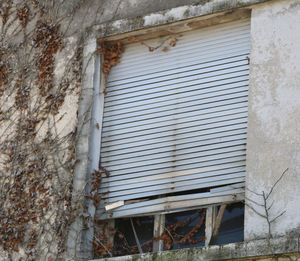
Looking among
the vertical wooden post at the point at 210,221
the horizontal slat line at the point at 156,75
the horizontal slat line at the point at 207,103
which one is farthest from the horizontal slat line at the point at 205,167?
the horizontal slat line at the point at 156,75

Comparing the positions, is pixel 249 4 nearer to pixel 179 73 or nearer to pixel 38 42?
pixel 179 73

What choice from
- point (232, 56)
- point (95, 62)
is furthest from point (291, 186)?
point (95, 62)

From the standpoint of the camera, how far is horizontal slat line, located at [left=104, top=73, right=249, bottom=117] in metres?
6.77

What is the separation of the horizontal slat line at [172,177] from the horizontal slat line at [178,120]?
47 cm

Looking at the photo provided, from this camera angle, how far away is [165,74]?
23.5ft

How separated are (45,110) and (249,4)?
7.59 feet

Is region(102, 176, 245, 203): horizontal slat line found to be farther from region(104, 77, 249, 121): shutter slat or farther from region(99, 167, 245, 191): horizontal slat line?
region(104, 77, 249, 121): shutter slat

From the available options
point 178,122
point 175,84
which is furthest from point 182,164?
point 175,84

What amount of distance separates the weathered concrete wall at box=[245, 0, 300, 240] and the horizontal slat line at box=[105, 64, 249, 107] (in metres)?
0.29

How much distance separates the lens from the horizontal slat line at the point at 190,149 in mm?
6559

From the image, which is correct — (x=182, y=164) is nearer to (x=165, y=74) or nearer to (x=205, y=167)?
(x=205, y=167)

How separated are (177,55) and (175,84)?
0.31m

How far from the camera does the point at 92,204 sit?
6930 mm

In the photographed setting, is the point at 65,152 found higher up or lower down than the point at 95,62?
lower down
